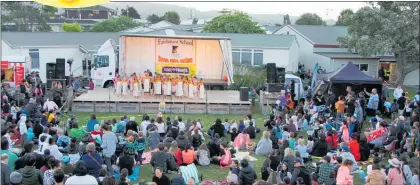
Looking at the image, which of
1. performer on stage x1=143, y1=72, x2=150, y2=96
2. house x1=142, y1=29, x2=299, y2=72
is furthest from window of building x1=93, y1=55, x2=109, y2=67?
house x1=142, y1=29, x2=299, y2=72

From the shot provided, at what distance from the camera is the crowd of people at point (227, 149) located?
27.0 ft

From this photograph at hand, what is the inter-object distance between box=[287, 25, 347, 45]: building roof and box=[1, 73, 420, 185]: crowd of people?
15.8m

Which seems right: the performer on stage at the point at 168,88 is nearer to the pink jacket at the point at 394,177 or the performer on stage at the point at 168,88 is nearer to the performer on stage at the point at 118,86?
the performer on stage at the point at 118,86

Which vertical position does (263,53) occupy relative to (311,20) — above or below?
below

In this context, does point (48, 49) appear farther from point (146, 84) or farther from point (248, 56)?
point (248, 56)

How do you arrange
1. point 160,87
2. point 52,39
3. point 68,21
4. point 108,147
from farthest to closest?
point 68,21 < point 52,39 < point 160,87 < point 108,147

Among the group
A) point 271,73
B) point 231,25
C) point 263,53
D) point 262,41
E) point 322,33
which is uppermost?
point 231,25

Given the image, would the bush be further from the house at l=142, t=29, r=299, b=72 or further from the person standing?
the person standing

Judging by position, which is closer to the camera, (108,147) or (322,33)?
(108,147)

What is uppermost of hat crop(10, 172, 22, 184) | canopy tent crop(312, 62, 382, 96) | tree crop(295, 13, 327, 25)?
tree crop(295, 13, 327, 25)

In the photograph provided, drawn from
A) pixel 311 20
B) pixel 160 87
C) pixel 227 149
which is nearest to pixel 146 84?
pixel 160 87

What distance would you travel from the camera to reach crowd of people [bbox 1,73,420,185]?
823cm

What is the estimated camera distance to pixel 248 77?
78.4 feet

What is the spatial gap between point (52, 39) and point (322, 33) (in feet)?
52.8
